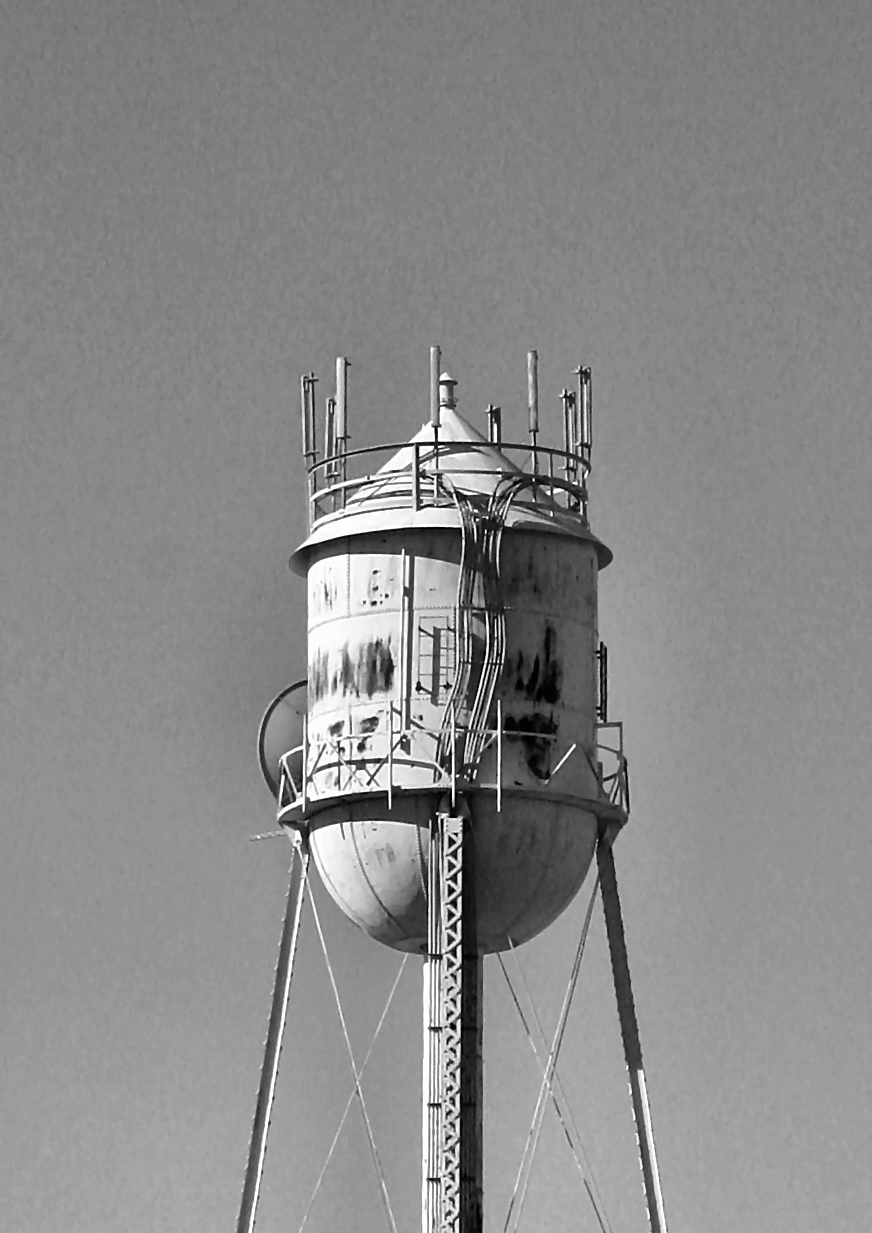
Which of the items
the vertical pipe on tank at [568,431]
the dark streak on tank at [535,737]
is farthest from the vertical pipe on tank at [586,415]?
the dark streak on tank at [535,737]

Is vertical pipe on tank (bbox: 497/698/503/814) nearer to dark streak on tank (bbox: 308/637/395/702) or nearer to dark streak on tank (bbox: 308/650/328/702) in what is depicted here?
dark streak on tank (bbox: 308/637/395/702)

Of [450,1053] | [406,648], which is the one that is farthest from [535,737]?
[450,1053]

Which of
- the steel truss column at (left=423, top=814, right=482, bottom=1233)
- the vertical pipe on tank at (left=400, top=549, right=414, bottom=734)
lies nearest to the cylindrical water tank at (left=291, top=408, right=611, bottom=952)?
the vertical pipe on tank at (left=400, top=549, right=414, bottom=734)

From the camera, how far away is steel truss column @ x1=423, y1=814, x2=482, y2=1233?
74938 mm

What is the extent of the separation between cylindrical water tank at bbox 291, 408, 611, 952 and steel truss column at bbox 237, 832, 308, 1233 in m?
1.43

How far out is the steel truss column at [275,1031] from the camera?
3031 inches

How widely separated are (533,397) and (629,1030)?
32.8ft

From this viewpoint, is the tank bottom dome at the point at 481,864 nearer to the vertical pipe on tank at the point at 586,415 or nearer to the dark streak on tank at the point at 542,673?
the dark streak on tank at the point at 542,673

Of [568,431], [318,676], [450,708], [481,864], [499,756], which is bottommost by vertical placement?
[481,864]

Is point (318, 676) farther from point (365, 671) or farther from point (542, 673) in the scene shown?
point (542, 673)

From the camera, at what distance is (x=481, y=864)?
7531 centimetres

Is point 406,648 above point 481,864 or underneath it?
above

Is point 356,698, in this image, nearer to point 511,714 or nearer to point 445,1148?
point 511,714

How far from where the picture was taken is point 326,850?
7625 centimetres
